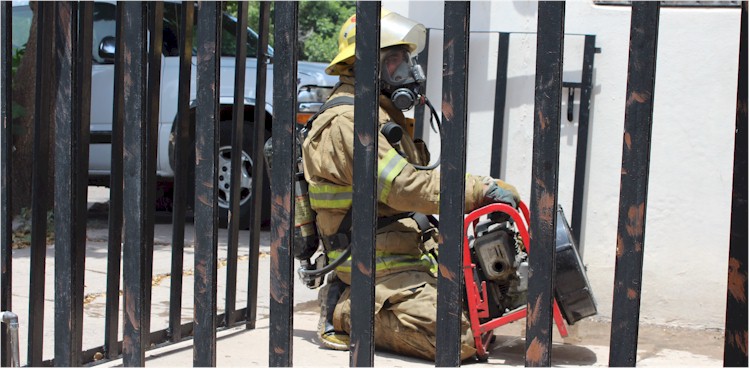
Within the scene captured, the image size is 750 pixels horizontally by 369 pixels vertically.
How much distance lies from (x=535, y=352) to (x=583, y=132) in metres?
3.63

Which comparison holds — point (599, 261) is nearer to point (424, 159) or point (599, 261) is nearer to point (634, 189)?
point (424, 159)

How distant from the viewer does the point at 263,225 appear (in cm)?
870

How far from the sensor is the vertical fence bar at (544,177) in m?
1.88

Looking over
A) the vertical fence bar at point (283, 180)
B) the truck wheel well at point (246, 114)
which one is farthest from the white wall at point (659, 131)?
the vertical fence bar at point (283, 180)

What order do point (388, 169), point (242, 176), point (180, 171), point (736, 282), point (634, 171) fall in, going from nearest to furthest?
point (634, 171)
point (736, 282)
point (388, 169)
point (180, 171)
point (242, 176)

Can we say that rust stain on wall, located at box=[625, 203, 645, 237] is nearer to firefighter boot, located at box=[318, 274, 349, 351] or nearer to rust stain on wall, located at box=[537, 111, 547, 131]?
rust stain on wall, located at box=[537, 111, 547, 131]

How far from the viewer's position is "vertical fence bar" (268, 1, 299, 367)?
209 cm

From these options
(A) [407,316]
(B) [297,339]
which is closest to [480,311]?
(A) [407,316]

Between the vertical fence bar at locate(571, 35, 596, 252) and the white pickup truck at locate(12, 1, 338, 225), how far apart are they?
2777mm

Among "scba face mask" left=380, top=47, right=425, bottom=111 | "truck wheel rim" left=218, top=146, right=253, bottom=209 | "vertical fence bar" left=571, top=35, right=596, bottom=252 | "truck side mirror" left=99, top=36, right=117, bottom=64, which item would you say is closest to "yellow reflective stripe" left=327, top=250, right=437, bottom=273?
"scba face mask" left=380, top=47, right=425, bottom=111

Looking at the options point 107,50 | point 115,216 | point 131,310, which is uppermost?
point 107,50

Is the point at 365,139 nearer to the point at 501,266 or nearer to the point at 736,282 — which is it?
the point at 736,282

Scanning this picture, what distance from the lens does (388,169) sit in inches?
147

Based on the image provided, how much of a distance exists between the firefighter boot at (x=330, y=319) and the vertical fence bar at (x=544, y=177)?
2.16 meters
